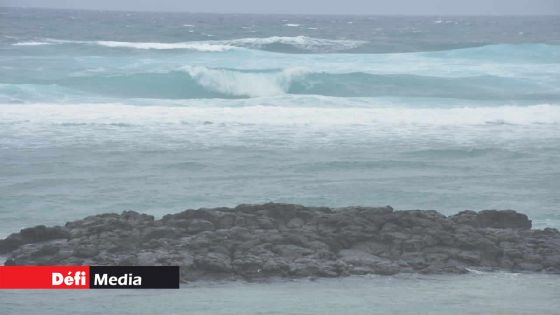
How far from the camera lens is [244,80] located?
1355 inches

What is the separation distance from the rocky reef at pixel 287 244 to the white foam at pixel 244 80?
21.3 m

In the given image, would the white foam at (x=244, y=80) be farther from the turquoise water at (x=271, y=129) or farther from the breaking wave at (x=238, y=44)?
the breaking wave at (x=238, y=44)

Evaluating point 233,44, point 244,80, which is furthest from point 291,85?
point 233,44

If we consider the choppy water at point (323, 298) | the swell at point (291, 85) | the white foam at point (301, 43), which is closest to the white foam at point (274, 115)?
the swell at point (291, 85)

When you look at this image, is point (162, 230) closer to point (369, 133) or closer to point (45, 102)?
point (369, 133)

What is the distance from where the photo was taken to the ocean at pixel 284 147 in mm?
9875

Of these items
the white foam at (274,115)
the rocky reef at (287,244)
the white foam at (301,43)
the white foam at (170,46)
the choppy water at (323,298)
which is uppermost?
the white foam at (301,43)

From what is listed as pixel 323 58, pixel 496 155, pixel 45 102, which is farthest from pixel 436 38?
pixel 496 155

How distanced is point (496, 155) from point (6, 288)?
1087 cm

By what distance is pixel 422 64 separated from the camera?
132ft

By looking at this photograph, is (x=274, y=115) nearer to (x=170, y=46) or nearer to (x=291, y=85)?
(x=291, y=85)

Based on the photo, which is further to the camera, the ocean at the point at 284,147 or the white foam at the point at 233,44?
the white foam at the point at 233,44

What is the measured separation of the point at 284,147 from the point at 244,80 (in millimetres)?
15320

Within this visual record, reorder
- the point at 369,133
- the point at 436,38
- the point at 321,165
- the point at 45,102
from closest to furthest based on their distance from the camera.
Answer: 1. the point at 321,165
2. the point at 369,133
3. the point at 45,102
4. the point at 436,38
